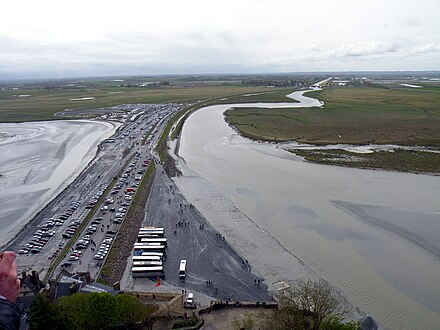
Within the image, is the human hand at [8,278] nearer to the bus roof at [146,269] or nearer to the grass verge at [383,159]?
the bus roof at [146,269]

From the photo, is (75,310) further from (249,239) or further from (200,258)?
(249,239)

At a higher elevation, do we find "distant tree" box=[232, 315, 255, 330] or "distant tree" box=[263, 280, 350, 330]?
"distant tree" box=[263, 280, 350, 330]

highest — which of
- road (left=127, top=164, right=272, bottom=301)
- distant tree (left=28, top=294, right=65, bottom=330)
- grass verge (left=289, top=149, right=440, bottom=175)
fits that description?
distant tree (left=28, top=294, right=65, bottom=330)

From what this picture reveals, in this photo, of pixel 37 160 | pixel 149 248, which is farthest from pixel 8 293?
pixel 37 160

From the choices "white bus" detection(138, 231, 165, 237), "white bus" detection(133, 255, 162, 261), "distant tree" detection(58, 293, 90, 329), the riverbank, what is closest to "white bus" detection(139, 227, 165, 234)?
"white bus" detection(138, 231, 165, 237)

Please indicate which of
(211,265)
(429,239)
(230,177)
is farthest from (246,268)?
(230,177)

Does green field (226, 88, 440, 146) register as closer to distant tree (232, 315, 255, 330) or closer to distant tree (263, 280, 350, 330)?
distant tree (263, 280, 350, 330)
